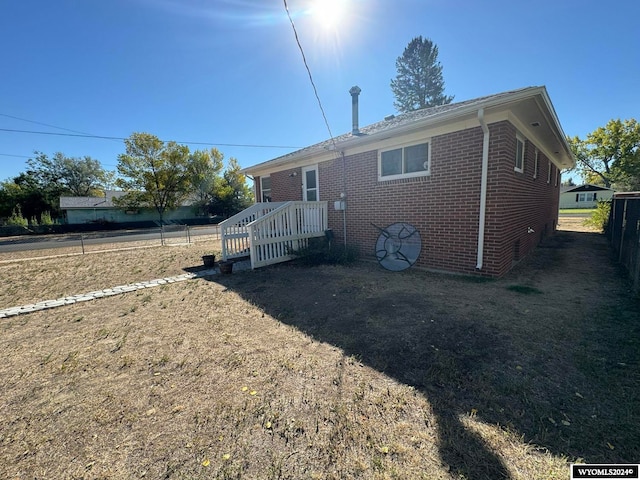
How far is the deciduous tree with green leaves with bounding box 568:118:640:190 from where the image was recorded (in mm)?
34562

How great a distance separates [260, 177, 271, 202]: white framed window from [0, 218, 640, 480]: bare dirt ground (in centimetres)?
675

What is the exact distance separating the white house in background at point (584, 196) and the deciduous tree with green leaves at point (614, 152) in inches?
89.0

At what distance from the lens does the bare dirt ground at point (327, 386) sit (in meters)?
1.57

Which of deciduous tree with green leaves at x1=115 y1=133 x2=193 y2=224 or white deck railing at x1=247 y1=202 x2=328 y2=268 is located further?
deciduous tree with green leaves at x1=115 y1=133 x2=193 y2=224

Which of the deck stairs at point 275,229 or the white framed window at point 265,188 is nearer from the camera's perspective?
the deck stairs at point 275,229

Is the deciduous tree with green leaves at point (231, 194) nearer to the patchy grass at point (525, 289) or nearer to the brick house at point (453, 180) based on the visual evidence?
the brick house at point (453, 180)

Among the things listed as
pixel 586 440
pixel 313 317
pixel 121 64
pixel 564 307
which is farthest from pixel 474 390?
pixel 121 64

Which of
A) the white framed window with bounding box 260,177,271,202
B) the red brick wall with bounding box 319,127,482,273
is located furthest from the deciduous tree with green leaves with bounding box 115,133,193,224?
the red brick wall with bounding box 319,127,482,273

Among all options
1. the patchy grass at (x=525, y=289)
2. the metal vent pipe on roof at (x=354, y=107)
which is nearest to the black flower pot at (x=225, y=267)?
the patchy grass at (x=525, y=289)

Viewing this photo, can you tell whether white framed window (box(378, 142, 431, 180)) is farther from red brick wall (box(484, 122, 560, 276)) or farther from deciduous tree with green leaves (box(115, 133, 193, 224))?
deciduous tree with green leaves (box(115, 133, 193, 224))

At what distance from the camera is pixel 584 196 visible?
3934 centimetres

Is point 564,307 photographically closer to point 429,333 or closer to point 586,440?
point 429,333

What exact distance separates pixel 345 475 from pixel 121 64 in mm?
15552

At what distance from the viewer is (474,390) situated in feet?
7.00
